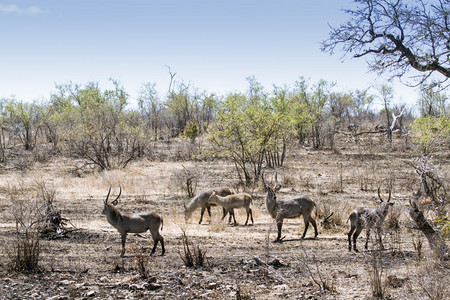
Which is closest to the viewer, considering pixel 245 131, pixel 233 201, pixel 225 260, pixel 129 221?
pixel 225 260

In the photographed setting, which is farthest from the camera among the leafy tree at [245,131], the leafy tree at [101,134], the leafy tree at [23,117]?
the leafy tree at [23,117]

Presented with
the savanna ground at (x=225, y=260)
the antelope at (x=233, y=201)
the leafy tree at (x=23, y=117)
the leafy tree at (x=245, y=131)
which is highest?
the leafy tree at (x=23, y=117)

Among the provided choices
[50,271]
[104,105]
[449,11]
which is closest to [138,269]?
[50,271]

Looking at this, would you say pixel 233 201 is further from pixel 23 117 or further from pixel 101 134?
pixel 23 117

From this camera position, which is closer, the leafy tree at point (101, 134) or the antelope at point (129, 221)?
the antelope at point (129, 221)

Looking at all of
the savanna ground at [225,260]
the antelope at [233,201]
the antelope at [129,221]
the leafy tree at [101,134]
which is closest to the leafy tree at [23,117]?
the leafy tree at [101,134]

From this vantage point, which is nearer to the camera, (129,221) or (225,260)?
(225,260)

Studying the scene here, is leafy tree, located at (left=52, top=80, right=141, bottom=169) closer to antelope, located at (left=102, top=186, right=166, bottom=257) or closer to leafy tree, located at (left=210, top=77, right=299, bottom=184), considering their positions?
leafy tree, located at (left=210, top=77, right=299, bottom=184)

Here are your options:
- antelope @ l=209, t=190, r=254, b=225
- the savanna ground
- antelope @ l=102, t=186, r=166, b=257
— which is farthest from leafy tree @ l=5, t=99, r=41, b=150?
antelope @ l=102, t=186, r=166, b=257

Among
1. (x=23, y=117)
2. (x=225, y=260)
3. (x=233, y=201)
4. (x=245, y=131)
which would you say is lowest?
(x=225, y=260)

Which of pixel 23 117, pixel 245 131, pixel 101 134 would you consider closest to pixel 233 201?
pixel 245 131

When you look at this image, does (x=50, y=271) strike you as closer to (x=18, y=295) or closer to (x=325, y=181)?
(x=18, y=295)

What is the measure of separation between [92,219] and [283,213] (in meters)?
6.24

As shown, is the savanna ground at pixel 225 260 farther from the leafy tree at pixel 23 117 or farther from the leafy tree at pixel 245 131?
the leafy tree at pixel 23 117
